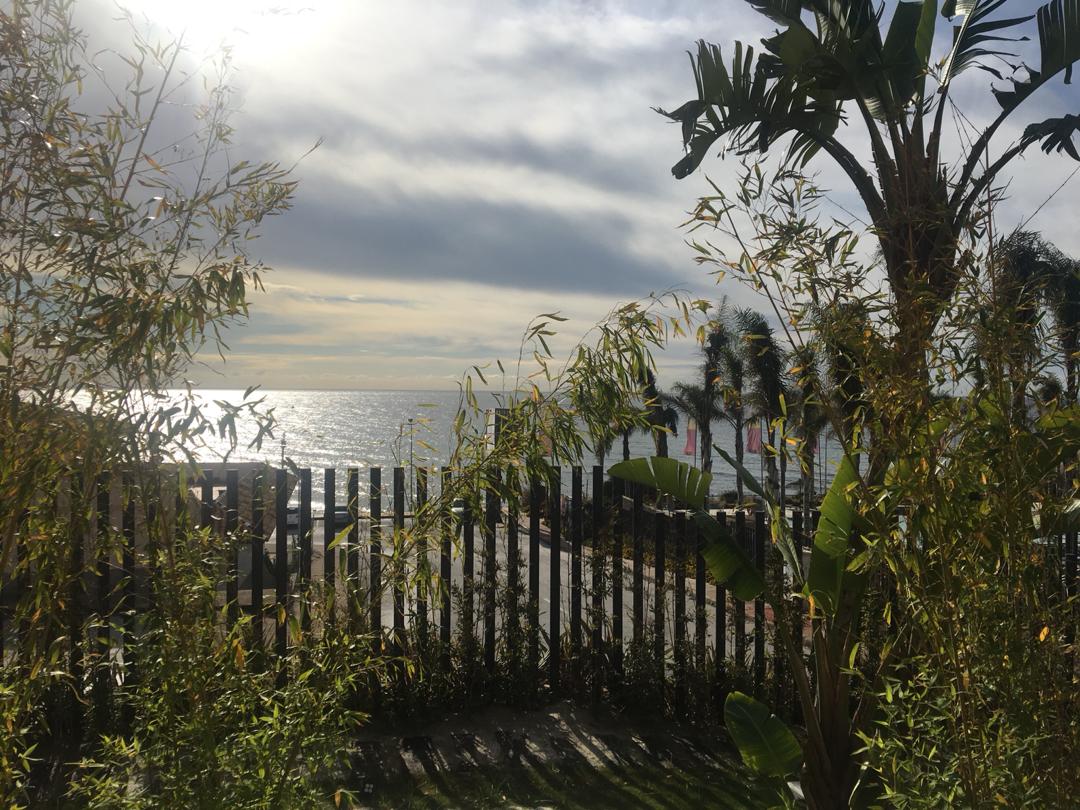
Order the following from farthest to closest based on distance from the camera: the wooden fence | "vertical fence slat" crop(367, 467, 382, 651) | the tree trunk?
the tree trunk, the wooden fence, "vertical fence slat" crop(367, 467, 382, 651)

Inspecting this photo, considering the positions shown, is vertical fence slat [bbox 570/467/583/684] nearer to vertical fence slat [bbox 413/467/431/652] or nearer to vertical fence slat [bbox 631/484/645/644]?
vertical fence slat [bbox 631/484/645/644]

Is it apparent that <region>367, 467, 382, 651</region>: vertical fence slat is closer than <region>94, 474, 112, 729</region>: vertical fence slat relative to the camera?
No

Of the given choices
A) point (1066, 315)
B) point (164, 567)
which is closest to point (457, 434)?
point (164, 567)

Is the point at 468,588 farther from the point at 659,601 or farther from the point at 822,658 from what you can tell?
the point at 822,658

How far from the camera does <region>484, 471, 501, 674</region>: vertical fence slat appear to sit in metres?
5.07

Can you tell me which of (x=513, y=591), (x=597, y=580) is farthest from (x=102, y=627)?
(x=597, y=580)

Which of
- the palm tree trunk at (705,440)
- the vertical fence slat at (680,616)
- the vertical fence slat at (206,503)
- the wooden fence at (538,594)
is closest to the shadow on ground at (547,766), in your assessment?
the vertical fence slat at (680,616)

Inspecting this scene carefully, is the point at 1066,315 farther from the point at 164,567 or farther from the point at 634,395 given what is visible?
the point at 164,567

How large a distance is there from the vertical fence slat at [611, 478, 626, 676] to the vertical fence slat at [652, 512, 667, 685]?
0.23m

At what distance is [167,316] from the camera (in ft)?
7.79

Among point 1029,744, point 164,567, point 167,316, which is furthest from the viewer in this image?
point 164,567

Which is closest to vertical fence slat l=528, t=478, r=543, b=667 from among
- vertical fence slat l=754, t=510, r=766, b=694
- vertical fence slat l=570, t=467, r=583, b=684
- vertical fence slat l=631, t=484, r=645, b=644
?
vertical fence slat l=570, t=467, r=583, b=684

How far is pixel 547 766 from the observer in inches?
174

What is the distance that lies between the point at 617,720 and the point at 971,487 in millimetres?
3432
